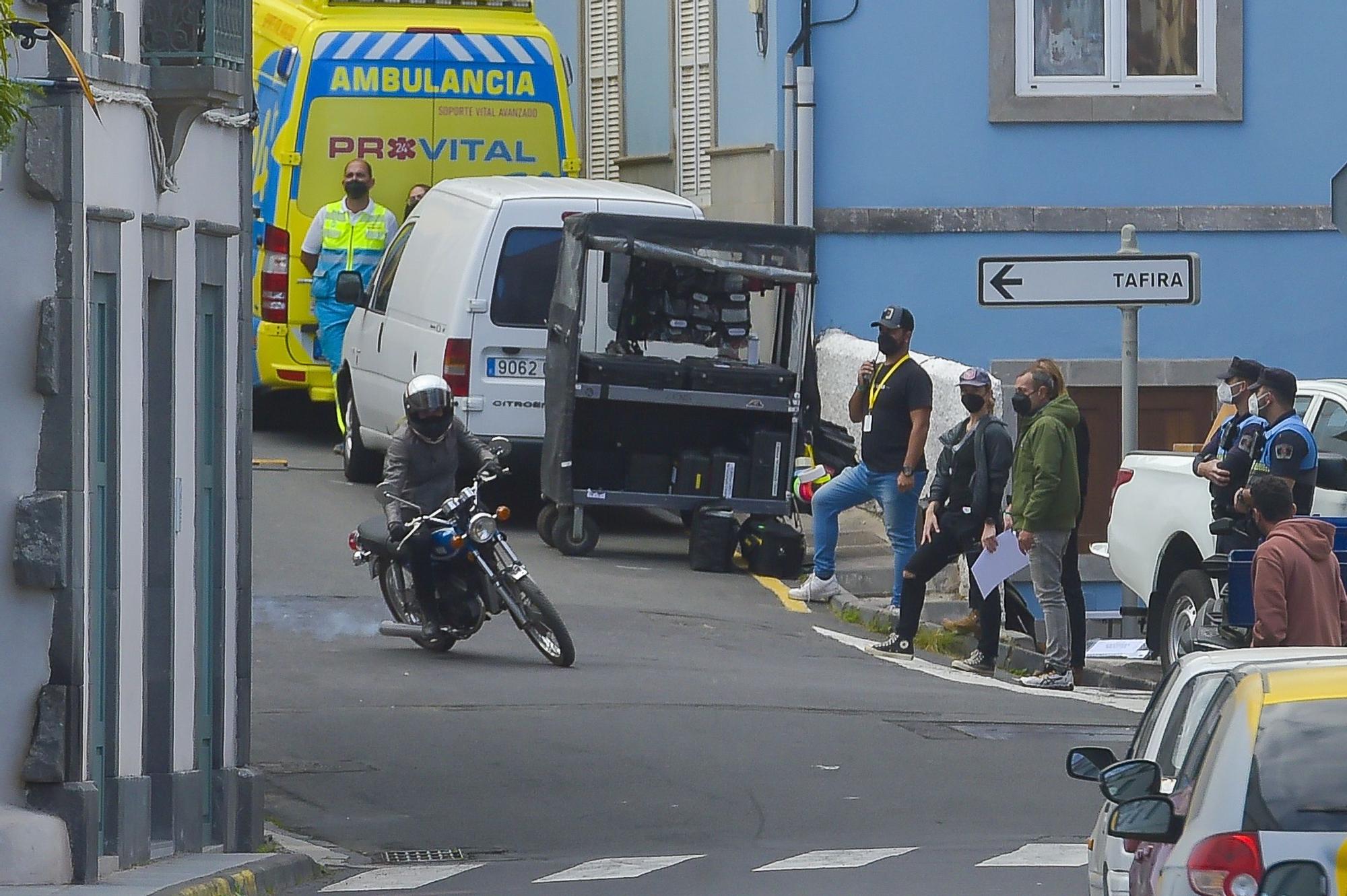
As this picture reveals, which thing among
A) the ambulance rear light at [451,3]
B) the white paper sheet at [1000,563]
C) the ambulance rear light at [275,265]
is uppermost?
the ambulance rear light at [451,3]

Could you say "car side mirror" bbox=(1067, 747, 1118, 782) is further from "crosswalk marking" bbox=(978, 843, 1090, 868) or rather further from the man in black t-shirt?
the man in black t-shirt

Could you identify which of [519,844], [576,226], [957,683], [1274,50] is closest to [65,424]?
[519,844]

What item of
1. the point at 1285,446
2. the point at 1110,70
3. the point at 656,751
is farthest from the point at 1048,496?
the point at 1110,70

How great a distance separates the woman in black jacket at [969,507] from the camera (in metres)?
14.9

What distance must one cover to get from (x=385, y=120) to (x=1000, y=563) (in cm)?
801

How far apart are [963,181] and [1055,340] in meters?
1.59

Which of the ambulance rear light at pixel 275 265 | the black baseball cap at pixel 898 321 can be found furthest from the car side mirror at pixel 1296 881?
the ambulance rear light at pixel 275 265

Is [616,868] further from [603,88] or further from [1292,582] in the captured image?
[603,88]

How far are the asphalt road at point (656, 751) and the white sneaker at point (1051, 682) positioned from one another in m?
0.35

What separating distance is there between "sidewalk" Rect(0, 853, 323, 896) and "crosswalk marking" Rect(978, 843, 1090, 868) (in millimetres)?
2503

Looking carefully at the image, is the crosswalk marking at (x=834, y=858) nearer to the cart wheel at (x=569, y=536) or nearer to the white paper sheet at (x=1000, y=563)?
the white paper sheet at (x=1000, y=563)

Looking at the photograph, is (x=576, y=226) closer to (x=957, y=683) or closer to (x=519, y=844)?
(x=957, y=683)

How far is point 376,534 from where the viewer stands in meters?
14.6

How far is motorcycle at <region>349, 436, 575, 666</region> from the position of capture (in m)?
14.3
